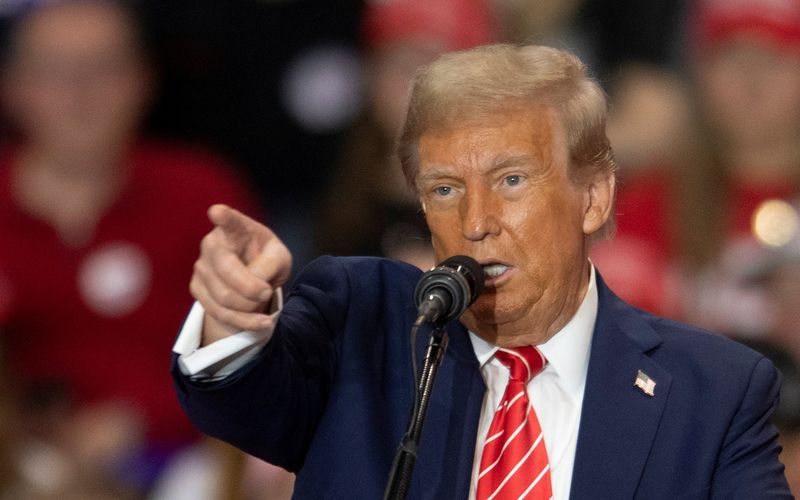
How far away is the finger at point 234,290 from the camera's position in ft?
5.94

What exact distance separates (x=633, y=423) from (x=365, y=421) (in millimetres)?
438

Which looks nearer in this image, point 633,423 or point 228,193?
point 633,423

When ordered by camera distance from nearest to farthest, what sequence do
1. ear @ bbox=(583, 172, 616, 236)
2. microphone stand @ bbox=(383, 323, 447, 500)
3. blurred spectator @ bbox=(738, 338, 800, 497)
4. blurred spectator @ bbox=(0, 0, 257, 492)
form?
1. microphone stand @ bbox=(383, 323, 447, 500)
2. ear @ bbox=(583, 172, 616, 236)
3. blurred spectator @ bbox=(738, 338, 800, 497)
4. blurred spectator @ bbox=(0, 0, 257, 492)

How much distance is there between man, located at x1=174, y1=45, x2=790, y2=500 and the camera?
2.14 m

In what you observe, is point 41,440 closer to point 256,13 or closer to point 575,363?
point 256,13

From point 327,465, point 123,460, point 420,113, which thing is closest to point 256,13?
point 123,460

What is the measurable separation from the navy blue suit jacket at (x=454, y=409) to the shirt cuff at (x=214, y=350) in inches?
4.4

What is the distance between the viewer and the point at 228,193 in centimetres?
420

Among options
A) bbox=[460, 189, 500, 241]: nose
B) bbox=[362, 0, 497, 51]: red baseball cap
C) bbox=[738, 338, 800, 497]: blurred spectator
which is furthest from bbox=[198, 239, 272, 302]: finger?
bbox=[362, 0, 497, 51]: red baseball cap

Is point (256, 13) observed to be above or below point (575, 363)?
above

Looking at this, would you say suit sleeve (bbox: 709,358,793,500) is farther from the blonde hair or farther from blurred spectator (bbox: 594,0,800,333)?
blurred spectator (bbox: 594,0,800,333)

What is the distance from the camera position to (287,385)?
202 centimetres

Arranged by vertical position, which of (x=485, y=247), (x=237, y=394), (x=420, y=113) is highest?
(x=420, y=113)

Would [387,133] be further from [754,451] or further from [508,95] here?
[754,451]
